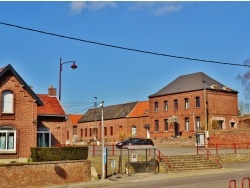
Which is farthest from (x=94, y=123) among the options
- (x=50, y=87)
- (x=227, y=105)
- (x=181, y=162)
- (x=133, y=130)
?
(x=181, y=162)

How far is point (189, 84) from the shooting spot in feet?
202

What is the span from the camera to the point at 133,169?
106ft

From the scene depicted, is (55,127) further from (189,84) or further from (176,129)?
(189,84)

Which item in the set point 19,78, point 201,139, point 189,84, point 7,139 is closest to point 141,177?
point 7,139

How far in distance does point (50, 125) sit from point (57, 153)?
8.25 meters

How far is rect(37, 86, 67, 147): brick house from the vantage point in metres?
35.4

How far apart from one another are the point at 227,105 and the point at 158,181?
35.9 m

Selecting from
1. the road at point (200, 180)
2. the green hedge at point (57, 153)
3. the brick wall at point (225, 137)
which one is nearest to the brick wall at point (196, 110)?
the brick wall at point (225, 137)

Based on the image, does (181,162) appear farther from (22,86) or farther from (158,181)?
(22,86)

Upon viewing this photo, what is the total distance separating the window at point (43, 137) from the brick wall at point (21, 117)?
2214 mm

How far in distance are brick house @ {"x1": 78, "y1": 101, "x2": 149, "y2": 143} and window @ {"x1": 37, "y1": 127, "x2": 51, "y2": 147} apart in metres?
34.8

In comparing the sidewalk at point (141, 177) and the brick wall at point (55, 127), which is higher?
the brick wall at point (55, 127)

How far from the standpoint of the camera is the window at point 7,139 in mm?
31480

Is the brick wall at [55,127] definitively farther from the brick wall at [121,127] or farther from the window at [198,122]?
the brick wall at [121,127]
